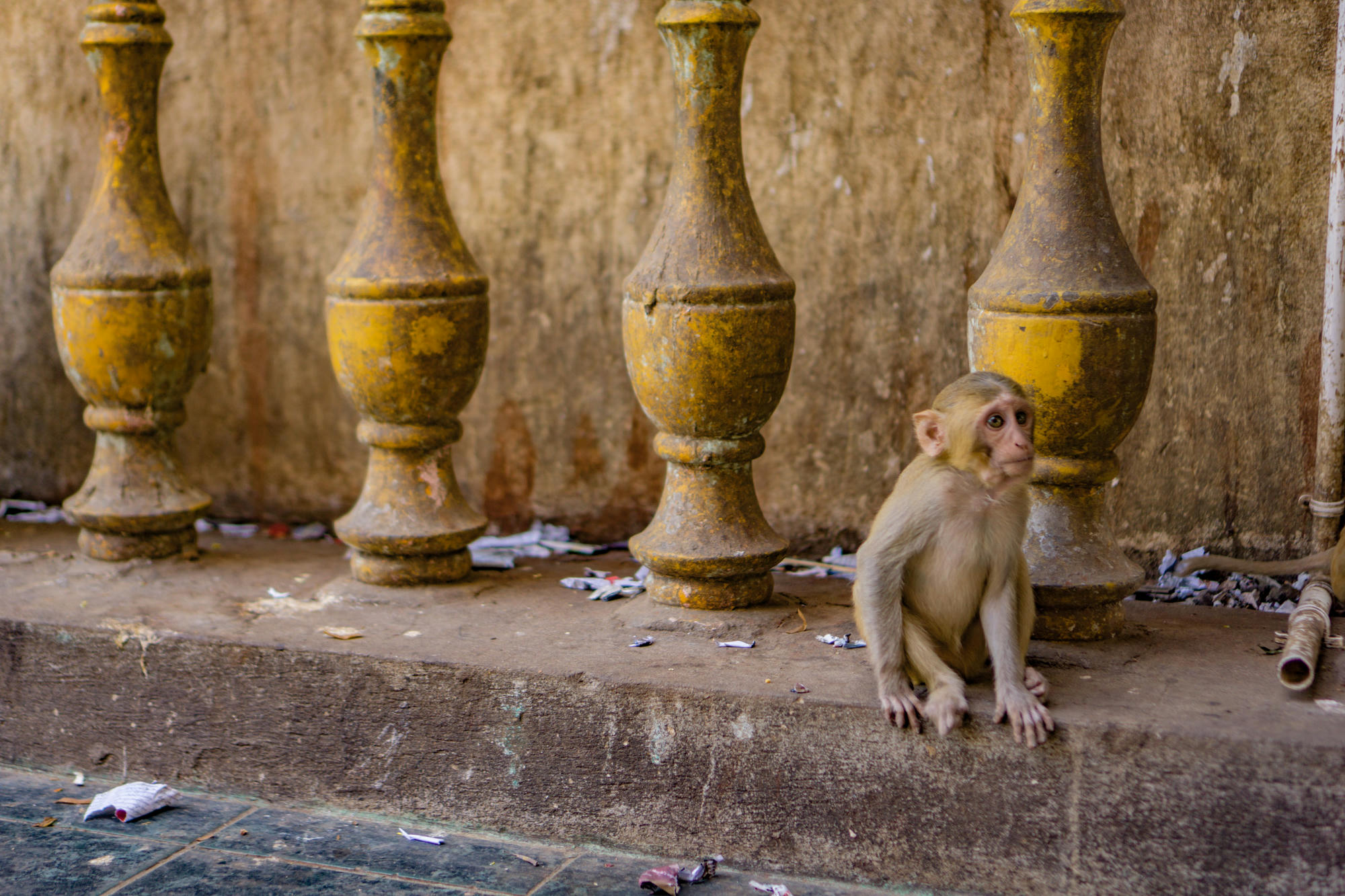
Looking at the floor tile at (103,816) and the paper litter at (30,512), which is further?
the paper litter at (30,512)

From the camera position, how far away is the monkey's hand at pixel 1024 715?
105 inches

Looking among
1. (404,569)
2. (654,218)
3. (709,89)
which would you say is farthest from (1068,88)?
(404,569)

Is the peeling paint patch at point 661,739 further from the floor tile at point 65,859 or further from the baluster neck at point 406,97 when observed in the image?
the baluster neck at point 406,97

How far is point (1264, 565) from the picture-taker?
3713 mm

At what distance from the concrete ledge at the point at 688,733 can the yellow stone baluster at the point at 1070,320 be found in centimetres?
21

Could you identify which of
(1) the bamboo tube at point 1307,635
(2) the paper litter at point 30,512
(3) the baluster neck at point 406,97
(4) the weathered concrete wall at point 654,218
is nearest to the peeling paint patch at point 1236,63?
(4) the weathered concrete wall at point 654,218

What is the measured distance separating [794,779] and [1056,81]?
1.65 m

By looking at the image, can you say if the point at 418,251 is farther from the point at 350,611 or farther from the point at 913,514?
the point at 913,514

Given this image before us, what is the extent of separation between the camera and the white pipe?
3.66m

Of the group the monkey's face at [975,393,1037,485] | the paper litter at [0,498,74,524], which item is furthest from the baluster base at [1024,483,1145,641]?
the paper litter at [0,498,74,524]

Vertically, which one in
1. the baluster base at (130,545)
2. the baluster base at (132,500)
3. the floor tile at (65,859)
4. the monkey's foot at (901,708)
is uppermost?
the baluster base at (132,500)

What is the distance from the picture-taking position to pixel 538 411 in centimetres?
461

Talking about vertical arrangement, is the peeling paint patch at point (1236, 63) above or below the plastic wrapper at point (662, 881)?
above

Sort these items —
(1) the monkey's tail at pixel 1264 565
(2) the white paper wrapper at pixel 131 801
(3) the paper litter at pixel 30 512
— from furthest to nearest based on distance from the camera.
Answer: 1. (3) the paper litter at pixel 30 512
2. (1) the monkey's tail at pixel 1264 565
3. (2) the white paper wrapper at pixel 131 801
